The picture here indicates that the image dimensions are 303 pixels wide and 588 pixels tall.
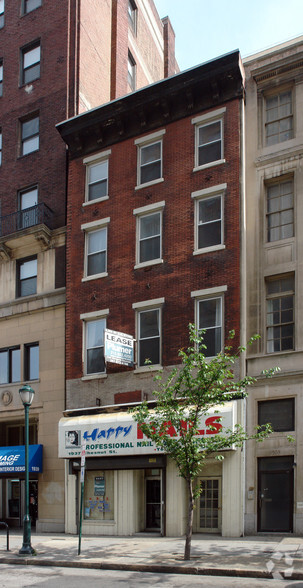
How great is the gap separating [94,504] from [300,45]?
17784 mm

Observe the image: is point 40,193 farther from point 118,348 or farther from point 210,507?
point 210,507

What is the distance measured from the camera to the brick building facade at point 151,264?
2242cm

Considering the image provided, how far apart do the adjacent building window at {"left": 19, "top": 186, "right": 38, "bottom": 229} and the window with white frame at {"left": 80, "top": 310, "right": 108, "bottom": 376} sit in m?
5.54

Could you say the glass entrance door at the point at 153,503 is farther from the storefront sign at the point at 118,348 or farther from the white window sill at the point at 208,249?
the white window sill at the point at 208,249

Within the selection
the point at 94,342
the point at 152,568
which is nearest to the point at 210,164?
the point at 94,342

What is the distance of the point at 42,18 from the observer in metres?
31.2

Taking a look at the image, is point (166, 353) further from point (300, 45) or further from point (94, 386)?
point (300, 45)

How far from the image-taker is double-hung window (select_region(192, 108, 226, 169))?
23906 mm

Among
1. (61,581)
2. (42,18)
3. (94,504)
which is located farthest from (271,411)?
(42,18)

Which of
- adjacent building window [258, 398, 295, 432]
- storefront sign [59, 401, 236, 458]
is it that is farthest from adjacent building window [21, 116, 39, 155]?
adjacent building window [258, 398, 295, 432]

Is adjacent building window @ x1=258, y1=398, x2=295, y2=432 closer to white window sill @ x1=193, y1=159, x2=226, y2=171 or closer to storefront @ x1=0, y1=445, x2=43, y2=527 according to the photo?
white window sill @ x1=193, y1=159, x2=226, y2=171

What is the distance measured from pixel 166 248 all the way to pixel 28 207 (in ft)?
27.2

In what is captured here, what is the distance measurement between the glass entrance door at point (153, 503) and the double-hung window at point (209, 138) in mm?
11358

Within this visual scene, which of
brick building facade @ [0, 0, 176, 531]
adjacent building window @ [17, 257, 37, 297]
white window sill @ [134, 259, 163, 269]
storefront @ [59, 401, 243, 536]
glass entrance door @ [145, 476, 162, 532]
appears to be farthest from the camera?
adjacent building window @ [17, 257, 37, 297]
